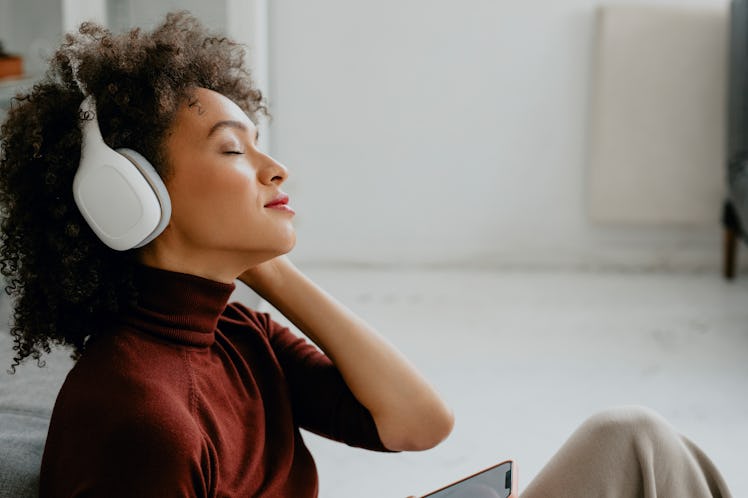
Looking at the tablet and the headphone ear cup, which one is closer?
the headphone ear cup

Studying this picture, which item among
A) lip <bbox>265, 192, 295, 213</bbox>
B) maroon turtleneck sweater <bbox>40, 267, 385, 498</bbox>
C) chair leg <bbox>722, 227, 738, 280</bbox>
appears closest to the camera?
maroon turtleneck sweater <bbox>40, 267, 385, 498</bbox>

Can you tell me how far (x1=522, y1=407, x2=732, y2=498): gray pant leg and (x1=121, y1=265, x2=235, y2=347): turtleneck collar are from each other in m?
0.45

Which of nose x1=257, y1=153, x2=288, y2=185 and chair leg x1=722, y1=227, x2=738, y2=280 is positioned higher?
nose x1=257, y1=153, x2=288, y2=185

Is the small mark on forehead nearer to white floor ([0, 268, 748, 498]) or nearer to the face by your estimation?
the face

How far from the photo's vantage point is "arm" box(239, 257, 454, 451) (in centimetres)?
111

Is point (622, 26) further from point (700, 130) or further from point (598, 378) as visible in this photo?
point (598, 378)

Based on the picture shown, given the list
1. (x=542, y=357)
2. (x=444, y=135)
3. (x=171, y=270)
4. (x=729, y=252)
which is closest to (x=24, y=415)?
(x=171, y=270)

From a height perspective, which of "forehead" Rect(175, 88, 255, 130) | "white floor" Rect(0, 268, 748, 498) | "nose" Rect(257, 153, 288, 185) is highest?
"forehead" Rect(175, 88, 255, 130)

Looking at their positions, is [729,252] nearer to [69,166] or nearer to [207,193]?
[207,193]

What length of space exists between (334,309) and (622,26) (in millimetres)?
2453

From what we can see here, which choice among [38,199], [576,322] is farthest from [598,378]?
[38,199]

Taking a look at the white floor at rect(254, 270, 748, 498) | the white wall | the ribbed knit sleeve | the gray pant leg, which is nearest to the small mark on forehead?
the ribbed knit sleeve

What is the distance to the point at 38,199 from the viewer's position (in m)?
0.94

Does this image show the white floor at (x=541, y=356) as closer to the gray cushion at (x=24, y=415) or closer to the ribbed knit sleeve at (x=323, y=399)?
the gray cushion at (x=24, y=415)
